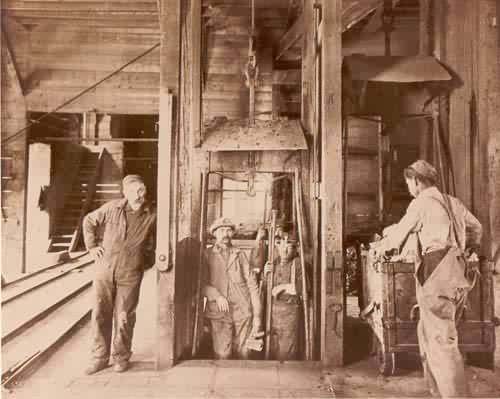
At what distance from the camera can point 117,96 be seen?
10258mm

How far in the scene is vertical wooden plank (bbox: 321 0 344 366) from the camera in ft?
13.5

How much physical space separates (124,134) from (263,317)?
1151 centimetres

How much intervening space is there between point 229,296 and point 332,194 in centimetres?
150

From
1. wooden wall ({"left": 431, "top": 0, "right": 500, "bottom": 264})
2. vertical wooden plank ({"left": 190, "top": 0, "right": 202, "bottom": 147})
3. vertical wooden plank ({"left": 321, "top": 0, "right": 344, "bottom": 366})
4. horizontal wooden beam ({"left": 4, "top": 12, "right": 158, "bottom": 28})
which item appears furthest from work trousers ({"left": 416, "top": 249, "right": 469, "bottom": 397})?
horizontal wooden beam ({"left": 4, "top": 12, "right": 158, "bottom": 28})

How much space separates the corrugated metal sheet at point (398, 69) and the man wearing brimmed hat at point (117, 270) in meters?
2.72

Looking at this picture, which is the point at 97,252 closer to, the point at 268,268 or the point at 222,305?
the point at 222,305

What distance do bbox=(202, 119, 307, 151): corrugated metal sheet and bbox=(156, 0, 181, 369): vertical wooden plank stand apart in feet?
1.37

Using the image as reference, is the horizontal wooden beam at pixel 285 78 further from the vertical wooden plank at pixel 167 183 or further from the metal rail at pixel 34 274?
the metal rail at pixel 34 274

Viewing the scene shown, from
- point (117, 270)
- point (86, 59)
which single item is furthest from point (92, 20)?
point (117, 270)

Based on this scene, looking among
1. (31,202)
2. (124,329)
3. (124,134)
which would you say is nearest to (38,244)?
(31,202)

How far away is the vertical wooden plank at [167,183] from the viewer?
13.1ft

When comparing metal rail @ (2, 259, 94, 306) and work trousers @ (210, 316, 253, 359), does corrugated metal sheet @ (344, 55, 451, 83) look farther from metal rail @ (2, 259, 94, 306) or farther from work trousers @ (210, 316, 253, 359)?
metal rail @ (2, 259, 94, 306)

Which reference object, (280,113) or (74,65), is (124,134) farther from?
(280,113)

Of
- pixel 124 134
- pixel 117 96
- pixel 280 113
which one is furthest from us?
pixel 124 134
